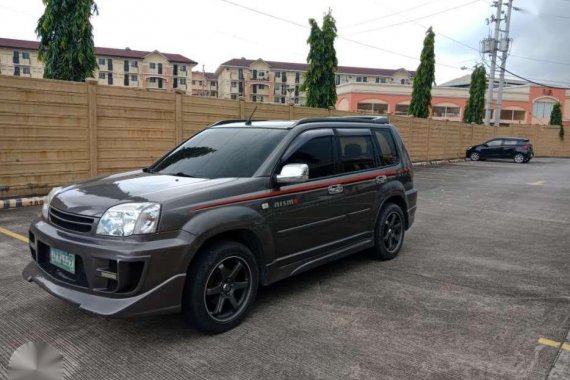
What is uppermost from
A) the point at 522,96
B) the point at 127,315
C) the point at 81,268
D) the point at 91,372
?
the point at 522,96

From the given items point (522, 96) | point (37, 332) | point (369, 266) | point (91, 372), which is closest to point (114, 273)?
point (91, 372)

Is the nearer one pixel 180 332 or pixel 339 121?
pixel 180 332

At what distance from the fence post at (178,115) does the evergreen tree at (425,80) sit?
19812 millimetres

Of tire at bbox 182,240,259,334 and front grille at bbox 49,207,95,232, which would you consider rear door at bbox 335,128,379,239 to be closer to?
tire at bbox 182,240,259,334

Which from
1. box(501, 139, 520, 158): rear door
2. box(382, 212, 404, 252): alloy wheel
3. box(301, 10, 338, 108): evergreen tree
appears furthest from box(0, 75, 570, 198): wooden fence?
box(501, 139, 520, 158): rear door

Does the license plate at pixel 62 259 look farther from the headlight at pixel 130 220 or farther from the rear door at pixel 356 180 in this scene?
the rear door at pixel 356 180

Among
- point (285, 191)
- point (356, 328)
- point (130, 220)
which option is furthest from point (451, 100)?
point (130, 220)

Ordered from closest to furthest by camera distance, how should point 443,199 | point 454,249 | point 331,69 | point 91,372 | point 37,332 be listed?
point 91,372 → point 37,332 → point 454,249 → point 443,199 → point 331,69

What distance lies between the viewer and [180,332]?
11.8 ft

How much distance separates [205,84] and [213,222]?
121745 millimetres

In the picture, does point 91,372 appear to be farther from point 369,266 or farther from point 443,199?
point 443,199

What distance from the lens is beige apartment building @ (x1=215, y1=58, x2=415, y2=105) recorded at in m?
103

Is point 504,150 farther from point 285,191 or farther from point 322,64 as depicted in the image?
point 285,191

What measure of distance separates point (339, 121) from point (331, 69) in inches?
607
